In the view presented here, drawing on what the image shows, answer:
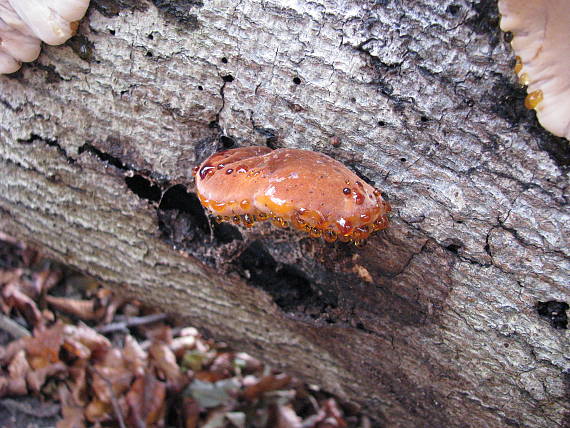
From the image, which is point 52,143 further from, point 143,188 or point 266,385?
point 266,385

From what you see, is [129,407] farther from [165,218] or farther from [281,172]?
[281,172]

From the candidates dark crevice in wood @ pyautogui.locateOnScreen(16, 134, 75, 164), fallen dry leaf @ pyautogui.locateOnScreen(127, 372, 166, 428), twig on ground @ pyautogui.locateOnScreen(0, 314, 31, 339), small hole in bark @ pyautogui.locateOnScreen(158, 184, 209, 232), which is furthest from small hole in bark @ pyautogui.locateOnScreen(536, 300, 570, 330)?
twig on ground @ pyautogui.locateOnScreen(0, 314, 31, 339)

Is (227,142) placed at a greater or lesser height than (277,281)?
greater

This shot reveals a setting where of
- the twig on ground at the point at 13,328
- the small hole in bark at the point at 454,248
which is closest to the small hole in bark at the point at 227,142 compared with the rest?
the small hole in bark at the point at 454,248

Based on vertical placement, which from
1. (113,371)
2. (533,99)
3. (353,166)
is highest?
(533,99)

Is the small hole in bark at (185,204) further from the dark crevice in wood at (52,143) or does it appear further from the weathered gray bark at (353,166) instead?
the dark crevice in wood at (52,143)

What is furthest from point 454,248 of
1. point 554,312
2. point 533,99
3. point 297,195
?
point 297,195

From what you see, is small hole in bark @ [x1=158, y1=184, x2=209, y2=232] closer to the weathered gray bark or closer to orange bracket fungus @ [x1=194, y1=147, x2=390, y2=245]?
the weathered gray bark

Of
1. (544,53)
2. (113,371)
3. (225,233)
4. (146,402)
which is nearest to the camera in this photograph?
(544,53)
